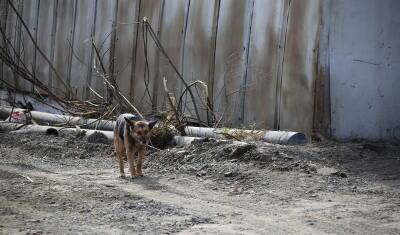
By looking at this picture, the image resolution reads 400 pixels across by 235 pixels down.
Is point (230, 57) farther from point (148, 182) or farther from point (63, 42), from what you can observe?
point (63, 42)

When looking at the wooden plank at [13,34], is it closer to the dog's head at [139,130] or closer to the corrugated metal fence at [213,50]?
the corrugated metal fence at [213,50]

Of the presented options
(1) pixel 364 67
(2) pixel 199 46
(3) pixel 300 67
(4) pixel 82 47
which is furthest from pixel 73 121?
(1) pixel 364 67

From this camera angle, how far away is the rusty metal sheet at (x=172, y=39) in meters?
13.8

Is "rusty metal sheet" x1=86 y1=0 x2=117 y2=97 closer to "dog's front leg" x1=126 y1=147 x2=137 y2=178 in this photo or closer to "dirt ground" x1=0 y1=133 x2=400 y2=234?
"dirt ground" x1=0 y1=133 x2=400 y2=234

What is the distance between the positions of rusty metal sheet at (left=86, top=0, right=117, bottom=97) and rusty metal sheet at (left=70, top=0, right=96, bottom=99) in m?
0.21

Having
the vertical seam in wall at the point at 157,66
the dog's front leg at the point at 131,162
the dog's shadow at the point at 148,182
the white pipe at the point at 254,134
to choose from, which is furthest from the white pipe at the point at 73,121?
the dog's shadow at the point at 148,182

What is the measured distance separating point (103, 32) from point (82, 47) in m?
0.99

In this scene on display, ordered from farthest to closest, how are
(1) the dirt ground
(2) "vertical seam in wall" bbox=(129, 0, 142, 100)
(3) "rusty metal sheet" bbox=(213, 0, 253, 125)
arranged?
(2) "vertical seam in wall" bbox=(129, 0, 142, 100)
(3) "rusty metal sheet" bbox=(213, 0, 253, 125)
(1) the dirt ground

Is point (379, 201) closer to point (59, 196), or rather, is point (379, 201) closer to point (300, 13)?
point (59, 196)

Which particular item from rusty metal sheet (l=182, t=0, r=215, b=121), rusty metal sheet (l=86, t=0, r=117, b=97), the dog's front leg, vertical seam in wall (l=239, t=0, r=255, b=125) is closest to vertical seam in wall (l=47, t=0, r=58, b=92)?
rusty metal sheet (l=86, t=0, r=117, b=97)

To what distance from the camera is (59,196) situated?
752 centimetres

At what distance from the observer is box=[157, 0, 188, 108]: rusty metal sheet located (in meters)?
13.8

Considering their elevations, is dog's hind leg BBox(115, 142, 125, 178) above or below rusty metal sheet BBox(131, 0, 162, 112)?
below

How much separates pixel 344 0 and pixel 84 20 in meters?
7.85
